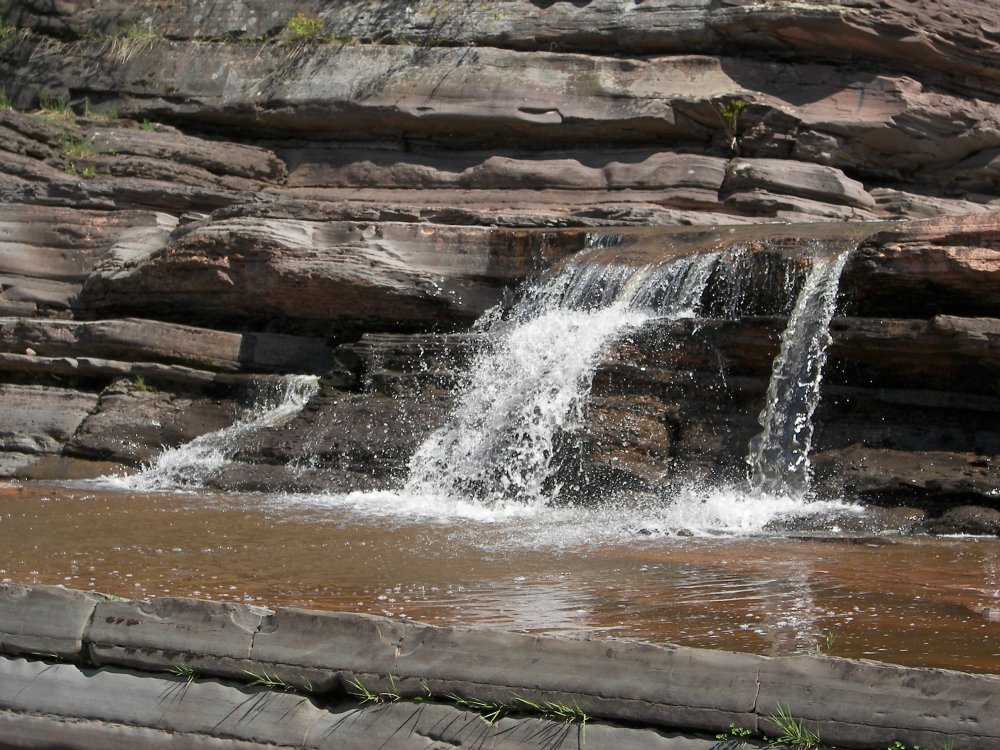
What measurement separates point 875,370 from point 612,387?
73.6 inches

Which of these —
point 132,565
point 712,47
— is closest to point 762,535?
point 132,565

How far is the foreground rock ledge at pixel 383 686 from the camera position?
120 inches

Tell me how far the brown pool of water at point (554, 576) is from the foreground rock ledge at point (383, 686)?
621 millimetres

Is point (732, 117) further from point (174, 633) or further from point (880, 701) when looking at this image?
point (880, 701)

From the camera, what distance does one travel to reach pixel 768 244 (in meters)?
9.68

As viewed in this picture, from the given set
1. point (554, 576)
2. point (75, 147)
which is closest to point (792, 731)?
point (554, 576)

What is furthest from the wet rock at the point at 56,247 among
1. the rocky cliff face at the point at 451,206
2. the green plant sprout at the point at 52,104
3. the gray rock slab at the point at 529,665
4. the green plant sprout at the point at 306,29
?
the gray rock slab at the point at 529,665

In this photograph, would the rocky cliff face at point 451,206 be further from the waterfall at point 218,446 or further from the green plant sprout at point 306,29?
the waterfall at point 218,446

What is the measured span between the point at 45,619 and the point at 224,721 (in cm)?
79

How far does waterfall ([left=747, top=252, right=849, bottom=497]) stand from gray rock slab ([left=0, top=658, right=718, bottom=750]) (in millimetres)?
5242

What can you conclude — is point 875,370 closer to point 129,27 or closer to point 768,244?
point 768,244

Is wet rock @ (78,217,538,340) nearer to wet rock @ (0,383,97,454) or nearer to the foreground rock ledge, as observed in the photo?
wet rock @ (0,383,97,454)

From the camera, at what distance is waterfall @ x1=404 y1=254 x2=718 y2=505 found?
8.65 metres

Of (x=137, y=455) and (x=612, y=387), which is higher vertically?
(x=612, y=387)
